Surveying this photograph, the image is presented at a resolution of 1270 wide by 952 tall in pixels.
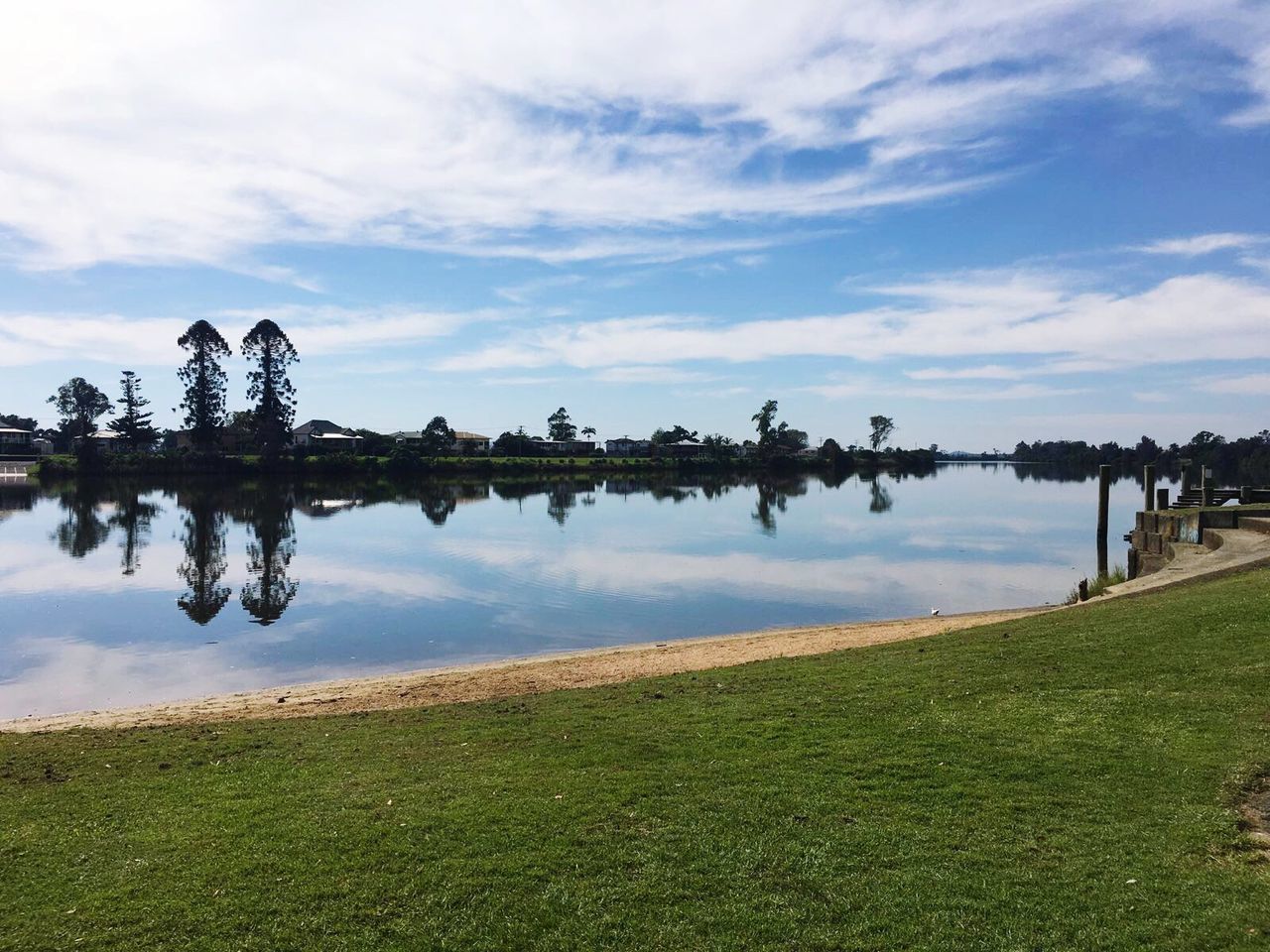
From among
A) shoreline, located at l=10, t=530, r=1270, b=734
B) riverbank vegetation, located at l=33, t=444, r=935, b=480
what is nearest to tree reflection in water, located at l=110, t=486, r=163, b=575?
shoreline, located at l=10, t=530, r=1270, b=734

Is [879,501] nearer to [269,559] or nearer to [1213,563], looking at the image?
[269,559]

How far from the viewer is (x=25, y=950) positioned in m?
5.86

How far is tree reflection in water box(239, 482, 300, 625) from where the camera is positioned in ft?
102

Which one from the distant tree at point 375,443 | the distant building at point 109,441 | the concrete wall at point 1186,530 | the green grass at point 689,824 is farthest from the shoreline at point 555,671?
the distant building at point 109,441

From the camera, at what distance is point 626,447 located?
19400 centimetres

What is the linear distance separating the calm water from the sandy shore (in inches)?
95.9

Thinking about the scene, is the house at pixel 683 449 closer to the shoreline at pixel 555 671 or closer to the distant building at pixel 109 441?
the distant building at pixel 109 441

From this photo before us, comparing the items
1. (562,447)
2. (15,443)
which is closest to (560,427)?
(562,447)

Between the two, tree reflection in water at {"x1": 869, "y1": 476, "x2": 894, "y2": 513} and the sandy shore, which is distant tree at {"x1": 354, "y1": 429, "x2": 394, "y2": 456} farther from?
the sandy shore

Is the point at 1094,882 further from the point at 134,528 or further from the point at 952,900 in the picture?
the point at 134,528

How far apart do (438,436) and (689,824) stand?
14265cm

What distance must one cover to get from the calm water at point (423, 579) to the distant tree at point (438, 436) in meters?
68.1

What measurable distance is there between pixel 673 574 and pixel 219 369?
326 feet

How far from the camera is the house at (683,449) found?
6708 inches
